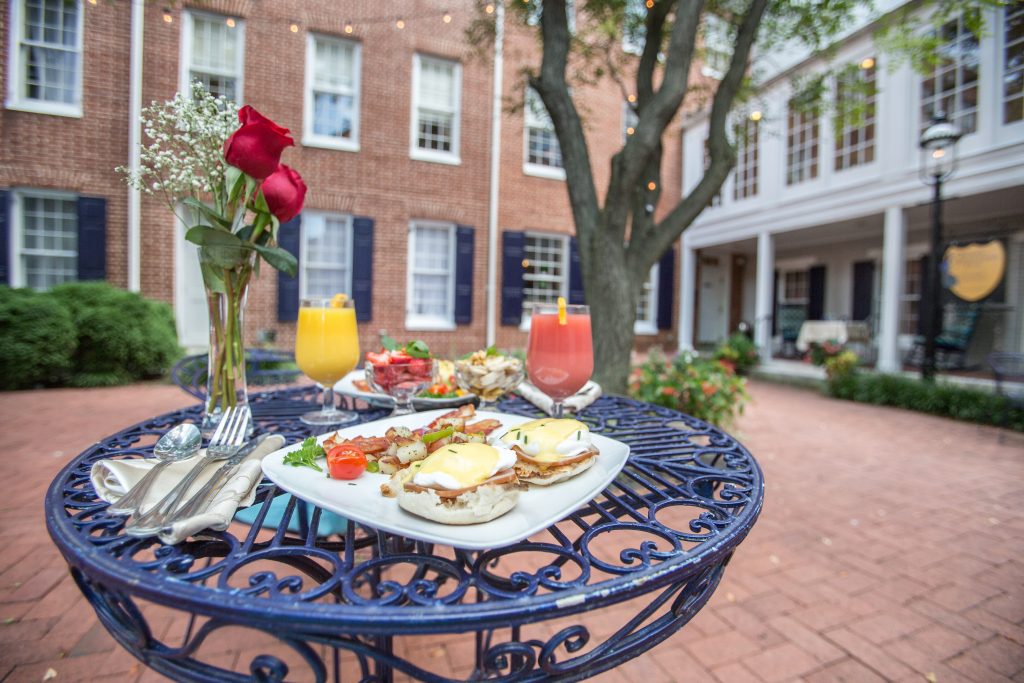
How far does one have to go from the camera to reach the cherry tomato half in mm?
696

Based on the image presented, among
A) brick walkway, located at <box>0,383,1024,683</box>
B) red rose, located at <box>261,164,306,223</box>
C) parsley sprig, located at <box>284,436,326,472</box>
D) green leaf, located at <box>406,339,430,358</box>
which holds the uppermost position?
red rose, located at <box>261,164,306,223</box>

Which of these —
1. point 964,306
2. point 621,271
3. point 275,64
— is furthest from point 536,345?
point 964,306

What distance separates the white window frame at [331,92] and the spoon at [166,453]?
25.4 feet

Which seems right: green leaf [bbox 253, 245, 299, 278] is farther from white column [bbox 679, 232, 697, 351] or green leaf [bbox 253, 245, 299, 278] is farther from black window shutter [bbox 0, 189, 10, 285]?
white column [bbox 679, 232, 697, 351]

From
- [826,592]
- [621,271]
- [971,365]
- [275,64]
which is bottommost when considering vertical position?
[826,592]

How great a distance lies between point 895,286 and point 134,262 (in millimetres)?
10455

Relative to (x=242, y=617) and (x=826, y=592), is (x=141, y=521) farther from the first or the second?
(x=826, y=592)

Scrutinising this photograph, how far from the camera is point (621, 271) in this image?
3.19 m

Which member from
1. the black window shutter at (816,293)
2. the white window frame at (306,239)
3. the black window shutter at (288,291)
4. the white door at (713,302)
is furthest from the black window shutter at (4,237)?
the black window shutter at (816,293)

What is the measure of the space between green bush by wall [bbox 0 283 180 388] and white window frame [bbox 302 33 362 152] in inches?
134

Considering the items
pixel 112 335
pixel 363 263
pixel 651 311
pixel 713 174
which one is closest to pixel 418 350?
pixel 713 174

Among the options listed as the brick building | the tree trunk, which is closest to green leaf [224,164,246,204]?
the tree trunk

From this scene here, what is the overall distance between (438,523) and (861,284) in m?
11.9

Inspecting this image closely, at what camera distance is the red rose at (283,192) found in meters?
1.04
